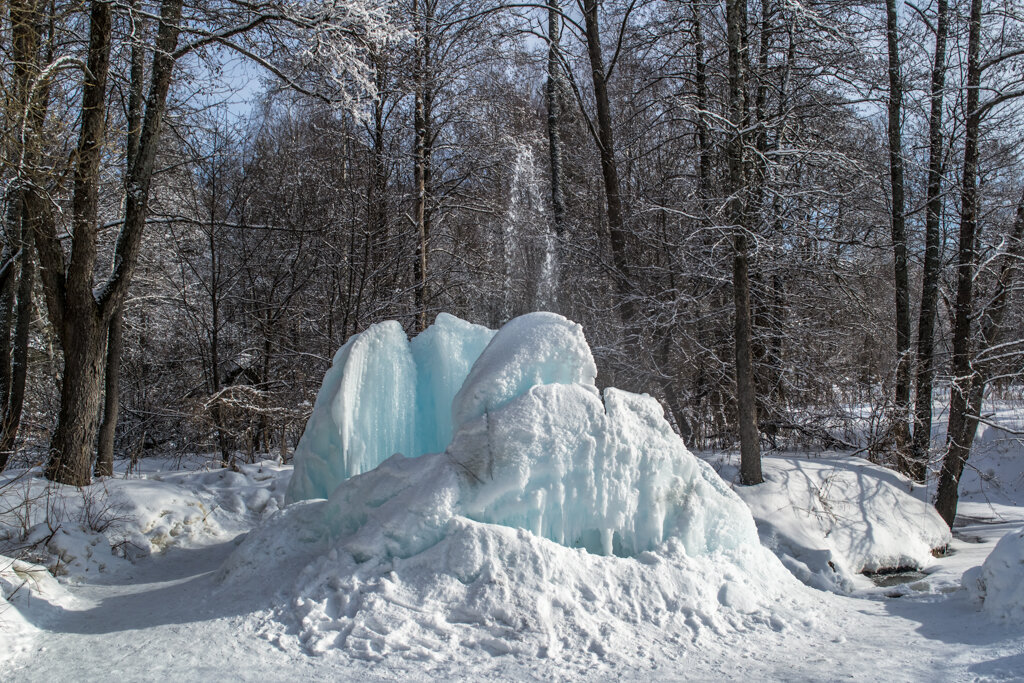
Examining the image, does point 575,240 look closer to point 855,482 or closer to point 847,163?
point 847,163

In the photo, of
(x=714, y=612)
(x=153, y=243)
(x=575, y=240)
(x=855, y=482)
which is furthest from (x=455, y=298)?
(x=714, y=612)

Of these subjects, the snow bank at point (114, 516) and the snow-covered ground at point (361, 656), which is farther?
the snow bank at point (114, 516)

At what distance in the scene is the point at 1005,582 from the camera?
5.24m

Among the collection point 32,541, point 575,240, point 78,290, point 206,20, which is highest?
point 206,20

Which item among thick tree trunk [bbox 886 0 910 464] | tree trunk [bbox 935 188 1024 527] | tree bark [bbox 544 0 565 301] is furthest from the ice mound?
tree bark [bbox 544 0 565 301]

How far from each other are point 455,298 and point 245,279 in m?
4.88

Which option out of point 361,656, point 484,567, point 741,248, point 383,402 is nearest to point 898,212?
point 741,248

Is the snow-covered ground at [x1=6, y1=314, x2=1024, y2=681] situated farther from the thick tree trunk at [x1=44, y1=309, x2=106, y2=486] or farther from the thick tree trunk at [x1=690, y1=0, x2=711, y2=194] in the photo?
the thick tree trunk at [x1=690, y1=0, x2=711, y2=194]

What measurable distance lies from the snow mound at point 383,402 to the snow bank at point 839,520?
352 centimetres

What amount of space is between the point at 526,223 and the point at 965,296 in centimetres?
769

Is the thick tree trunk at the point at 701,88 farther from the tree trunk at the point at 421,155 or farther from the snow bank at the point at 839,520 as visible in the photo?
the tree trunk at the point at 421,155

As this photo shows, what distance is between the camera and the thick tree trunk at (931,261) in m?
9.48

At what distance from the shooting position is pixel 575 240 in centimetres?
1327

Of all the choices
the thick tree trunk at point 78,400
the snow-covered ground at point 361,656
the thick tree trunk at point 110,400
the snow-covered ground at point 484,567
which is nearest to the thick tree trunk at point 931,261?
the snow-covered ground at point 484,567
